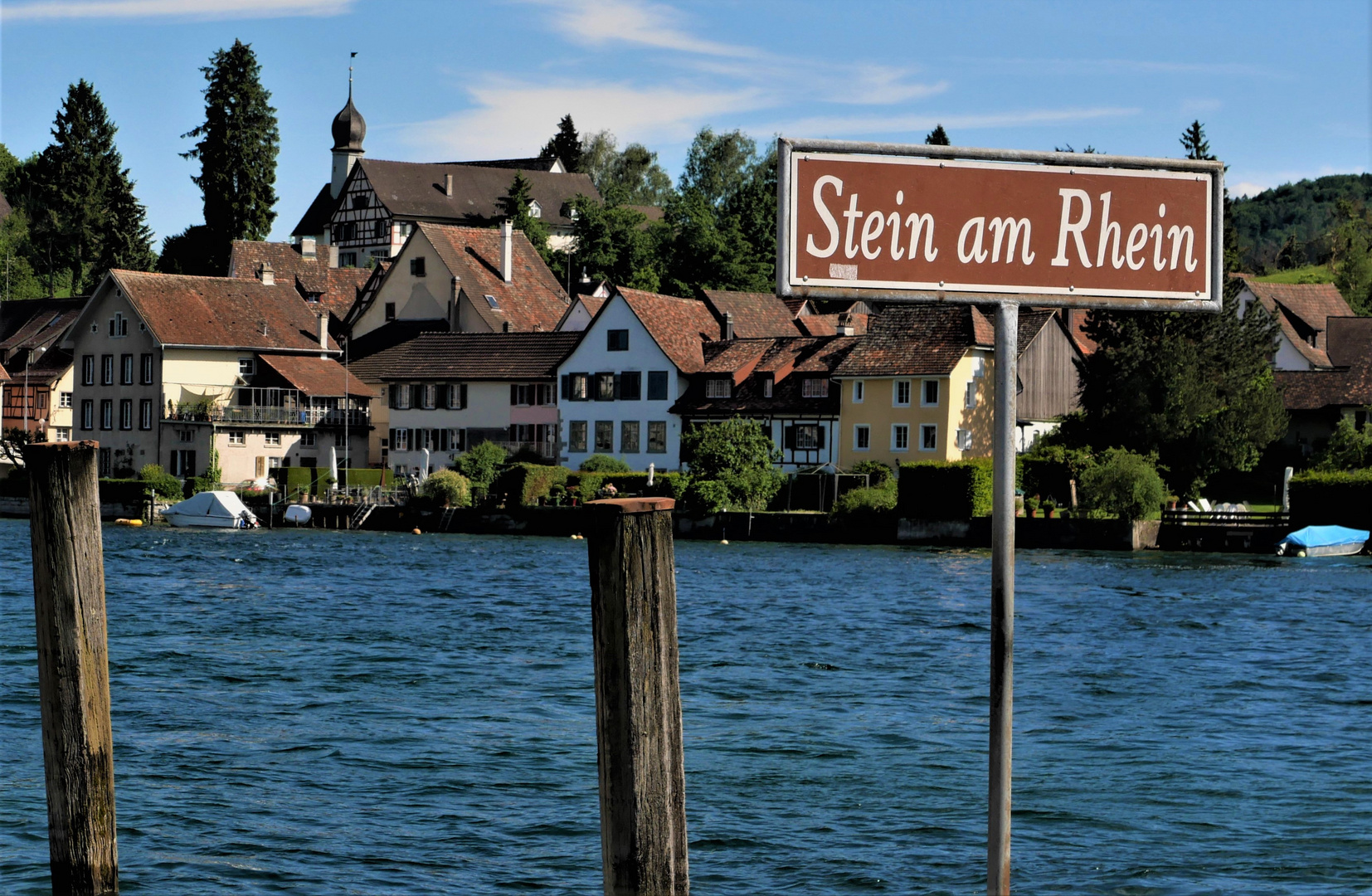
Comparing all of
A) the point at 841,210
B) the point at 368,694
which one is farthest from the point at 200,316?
the point at 841,210

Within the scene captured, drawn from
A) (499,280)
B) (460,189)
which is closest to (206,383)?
(499,280)

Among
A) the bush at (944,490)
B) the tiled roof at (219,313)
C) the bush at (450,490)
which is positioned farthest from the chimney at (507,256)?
the bush at (944,490)

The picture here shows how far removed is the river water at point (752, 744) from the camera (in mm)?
13844

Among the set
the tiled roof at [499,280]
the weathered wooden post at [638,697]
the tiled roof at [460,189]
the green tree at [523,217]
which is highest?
the tiled roof at [460,189]

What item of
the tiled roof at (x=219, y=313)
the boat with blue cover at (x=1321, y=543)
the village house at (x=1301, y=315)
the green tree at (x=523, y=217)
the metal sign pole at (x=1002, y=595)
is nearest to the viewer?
the metal sign pole at (x=1002, y=595)

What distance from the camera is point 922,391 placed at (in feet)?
244

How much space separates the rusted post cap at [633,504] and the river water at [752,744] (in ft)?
23.3

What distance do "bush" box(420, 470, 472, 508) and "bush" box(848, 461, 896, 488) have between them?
17.6 meters

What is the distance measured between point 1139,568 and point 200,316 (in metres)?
59.5

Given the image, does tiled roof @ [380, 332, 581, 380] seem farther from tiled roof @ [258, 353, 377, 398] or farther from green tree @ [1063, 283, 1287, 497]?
green tree @ [1063, 283, 1287, 497]

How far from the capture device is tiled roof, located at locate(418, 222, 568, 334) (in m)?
100

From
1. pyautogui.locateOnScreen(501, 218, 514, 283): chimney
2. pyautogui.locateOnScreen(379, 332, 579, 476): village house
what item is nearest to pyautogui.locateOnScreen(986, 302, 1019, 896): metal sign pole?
pyautogui.locateOnScreen(379, 332, 579, 476): village house

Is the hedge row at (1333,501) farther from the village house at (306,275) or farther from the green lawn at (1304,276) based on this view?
the village house at (306,275)

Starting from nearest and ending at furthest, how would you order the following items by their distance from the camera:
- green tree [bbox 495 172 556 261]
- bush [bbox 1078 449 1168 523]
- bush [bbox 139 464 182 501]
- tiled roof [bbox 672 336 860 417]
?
1. bush [bbox 1078 449 1168 523]
2. tiled roof [bbox 672 336 860 417]
3. bush [bbox 139 464 182 501]
4. green tree [bbox 495 172 556 261]
